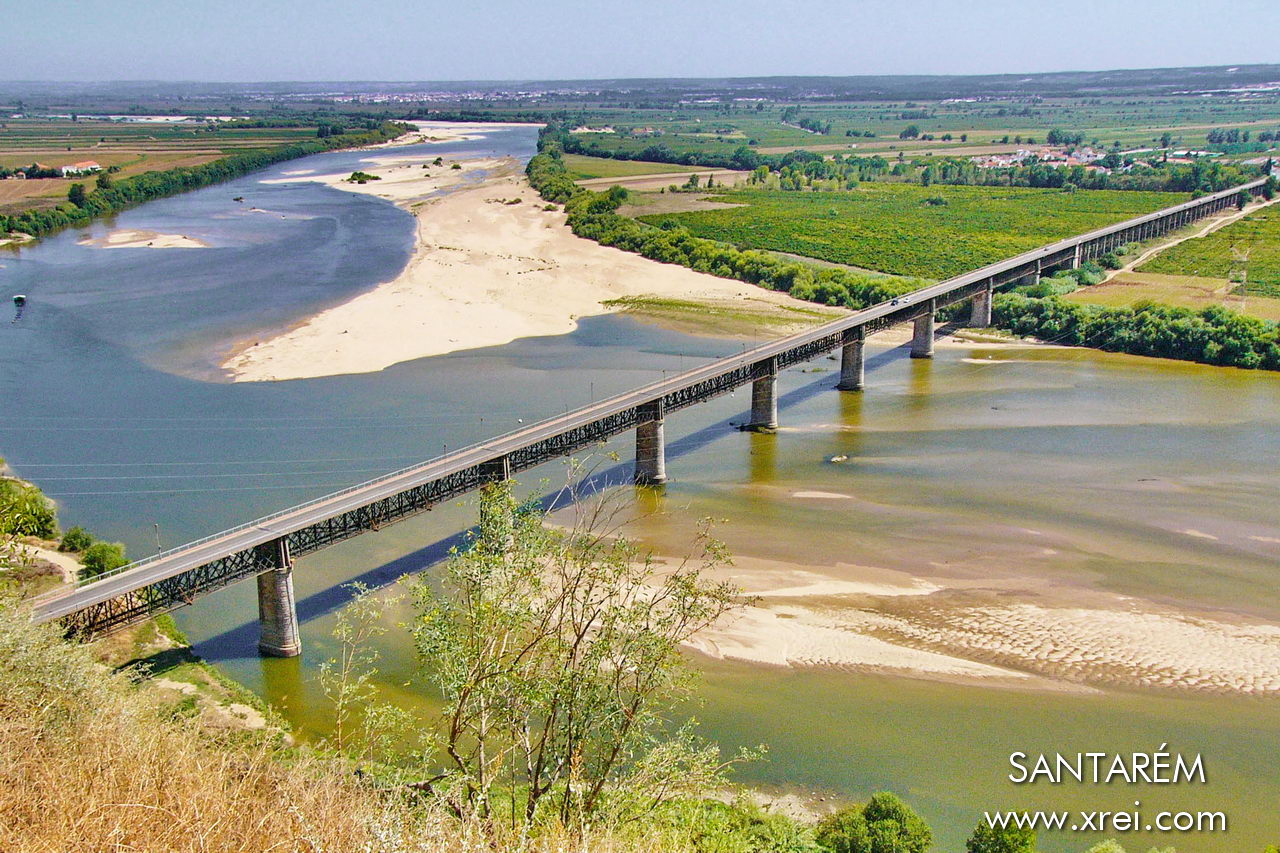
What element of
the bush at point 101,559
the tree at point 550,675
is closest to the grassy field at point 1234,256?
the tree at point 550,675

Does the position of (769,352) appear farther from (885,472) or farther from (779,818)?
(779,818)

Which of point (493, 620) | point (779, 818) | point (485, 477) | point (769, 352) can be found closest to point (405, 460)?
point (485, 477)

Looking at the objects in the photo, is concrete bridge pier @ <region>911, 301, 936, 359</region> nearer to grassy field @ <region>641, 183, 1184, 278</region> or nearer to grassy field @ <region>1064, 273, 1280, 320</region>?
grassy field @ <region>1064, 273, 1280, 320</region>

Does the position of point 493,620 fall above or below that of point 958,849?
above

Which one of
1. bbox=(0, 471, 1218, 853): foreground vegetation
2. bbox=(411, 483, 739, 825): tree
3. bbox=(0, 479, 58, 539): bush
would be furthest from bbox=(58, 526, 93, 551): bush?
bbox=(411, 483, 739, 825): tree

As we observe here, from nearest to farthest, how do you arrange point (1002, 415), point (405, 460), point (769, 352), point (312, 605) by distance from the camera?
1. point (312, 605)
2. point (405, 460)
3. point (769, 352)
4. point (1002, 415)
